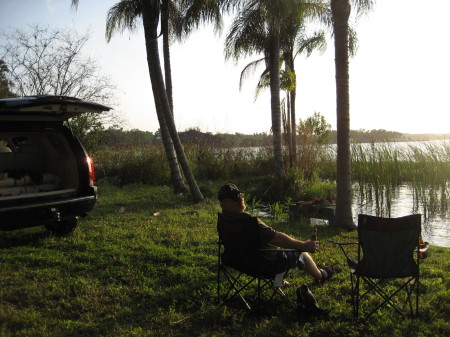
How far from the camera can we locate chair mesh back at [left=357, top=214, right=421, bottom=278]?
11.3 feet

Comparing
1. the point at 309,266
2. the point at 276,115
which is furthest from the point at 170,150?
the point at 309,266

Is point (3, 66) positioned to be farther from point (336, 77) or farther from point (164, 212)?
point (336, 77)

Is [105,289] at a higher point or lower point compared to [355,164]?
lower

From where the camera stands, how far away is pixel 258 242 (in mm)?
3578

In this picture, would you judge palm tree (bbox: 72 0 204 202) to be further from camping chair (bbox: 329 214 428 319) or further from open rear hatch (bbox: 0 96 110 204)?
camping chair (bbox: 329 214 428 319)

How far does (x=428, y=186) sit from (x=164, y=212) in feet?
23.3

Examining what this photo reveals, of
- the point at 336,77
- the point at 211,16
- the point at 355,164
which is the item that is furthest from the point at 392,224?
the point at 211,16

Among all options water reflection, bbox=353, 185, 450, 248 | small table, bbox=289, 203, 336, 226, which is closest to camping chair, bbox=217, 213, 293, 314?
small table, bbox=289, 203, 336, 226

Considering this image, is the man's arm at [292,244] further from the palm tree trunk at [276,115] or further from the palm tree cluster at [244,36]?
the palm tree trunk at [276,115]

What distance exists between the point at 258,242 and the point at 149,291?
139 cm

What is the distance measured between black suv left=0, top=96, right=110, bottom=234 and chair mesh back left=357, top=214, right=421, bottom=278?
3.97 m

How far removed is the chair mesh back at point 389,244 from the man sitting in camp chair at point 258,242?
0.46 metres

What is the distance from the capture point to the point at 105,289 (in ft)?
13.9

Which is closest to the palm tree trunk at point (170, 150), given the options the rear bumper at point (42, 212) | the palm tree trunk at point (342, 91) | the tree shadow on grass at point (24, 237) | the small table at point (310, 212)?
the small table at point (310, 212)
